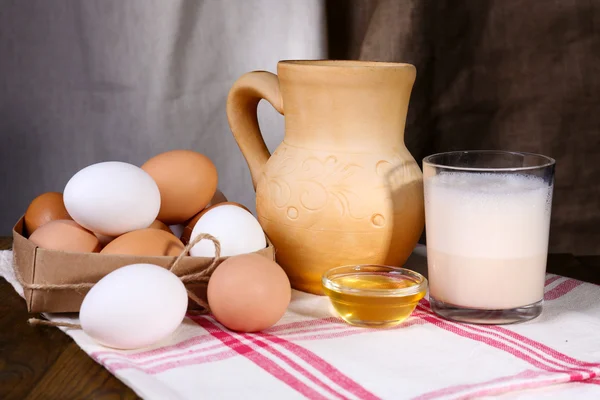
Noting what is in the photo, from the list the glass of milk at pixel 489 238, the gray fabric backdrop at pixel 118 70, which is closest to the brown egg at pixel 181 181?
the glass of milk at pixel 489 238

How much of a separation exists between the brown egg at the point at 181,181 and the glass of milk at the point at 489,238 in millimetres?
252

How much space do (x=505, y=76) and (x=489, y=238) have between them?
1.58 feet

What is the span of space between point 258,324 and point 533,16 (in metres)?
0.64

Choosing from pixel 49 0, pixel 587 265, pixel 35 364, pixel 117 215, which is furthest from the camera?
pixel 49 0

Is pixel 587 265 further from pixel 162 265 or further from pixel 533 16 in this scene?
pixel 162 265

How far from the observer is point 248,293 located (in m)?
0.70

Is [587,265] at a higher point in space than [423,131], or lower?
lower

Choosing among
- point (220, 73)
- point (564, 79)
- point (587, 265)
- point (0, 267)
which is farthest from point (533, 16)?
point (0, 267)

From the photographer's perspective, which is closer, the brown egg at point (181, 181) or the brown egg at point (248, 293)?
the brown egg at point (248, 293)

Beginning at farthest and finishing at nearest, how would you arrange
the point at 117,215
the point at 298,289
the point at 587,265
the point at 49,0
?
the point at 49,0 → the point at 587,265 → the point at 298,289 → the point at 117,215

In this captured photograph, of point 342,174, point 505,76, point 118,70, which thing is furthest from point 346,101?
point 118,70

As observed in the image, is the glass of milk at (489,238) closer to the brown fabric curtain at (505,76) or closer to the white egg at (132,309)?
the white egg at (132,309)

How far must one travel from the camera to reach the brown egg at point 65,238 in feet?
2.56

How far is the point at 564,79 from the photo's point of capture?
1.11 meters
